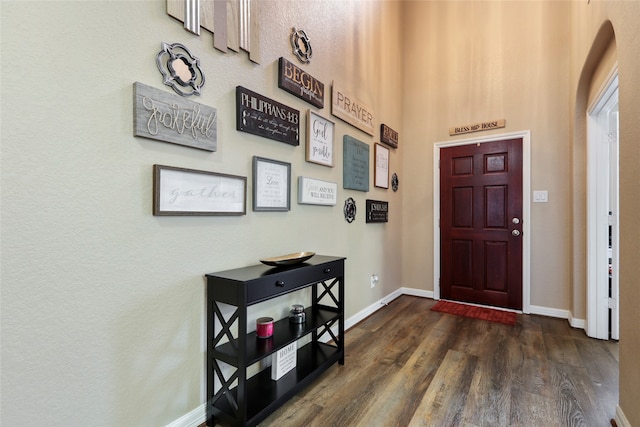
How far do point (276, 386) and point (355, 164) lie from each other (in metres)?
1.97

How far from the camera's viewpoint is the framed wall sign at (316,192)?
2236mm

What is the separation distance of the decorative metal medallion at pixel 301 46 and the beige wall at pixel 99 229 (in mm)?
529

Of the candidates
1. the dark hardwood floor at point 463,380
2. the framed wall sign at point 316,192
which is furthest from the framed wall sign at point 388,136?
the dark hardwood floor at point 463,380

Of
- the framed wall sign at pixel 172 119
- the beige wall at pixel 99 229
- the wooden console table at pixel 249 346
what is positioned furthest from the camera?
the wooden console table at pixel 249 346

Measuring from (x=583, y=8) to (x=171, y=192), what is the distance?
342 centimetres

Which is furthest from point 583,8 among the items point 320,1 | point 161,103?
point 161,103

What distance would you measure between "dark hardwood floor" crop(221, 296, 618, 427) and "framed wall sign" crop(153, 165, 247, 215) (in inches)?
45.2

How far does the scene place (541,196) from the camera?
3.25 m

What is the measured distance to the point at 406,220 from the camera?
4043 millimetres

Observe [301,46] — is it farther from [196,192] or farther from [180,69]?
[196,192]

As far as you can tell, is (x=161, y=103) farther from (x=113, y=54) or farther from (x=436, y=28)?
(x=436, y=28)

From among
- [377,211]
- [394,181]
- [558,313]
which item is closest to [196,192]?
[377,211]

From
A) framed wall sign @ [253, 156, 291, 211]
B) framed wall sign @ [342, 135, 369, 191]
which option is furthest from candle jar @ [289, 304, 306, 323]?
framed wall sign @ [342, 135, 369, 191]

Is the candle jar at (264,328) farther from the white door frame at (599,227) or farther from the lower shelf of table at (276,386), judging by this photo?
the white door frame at (599,227)
